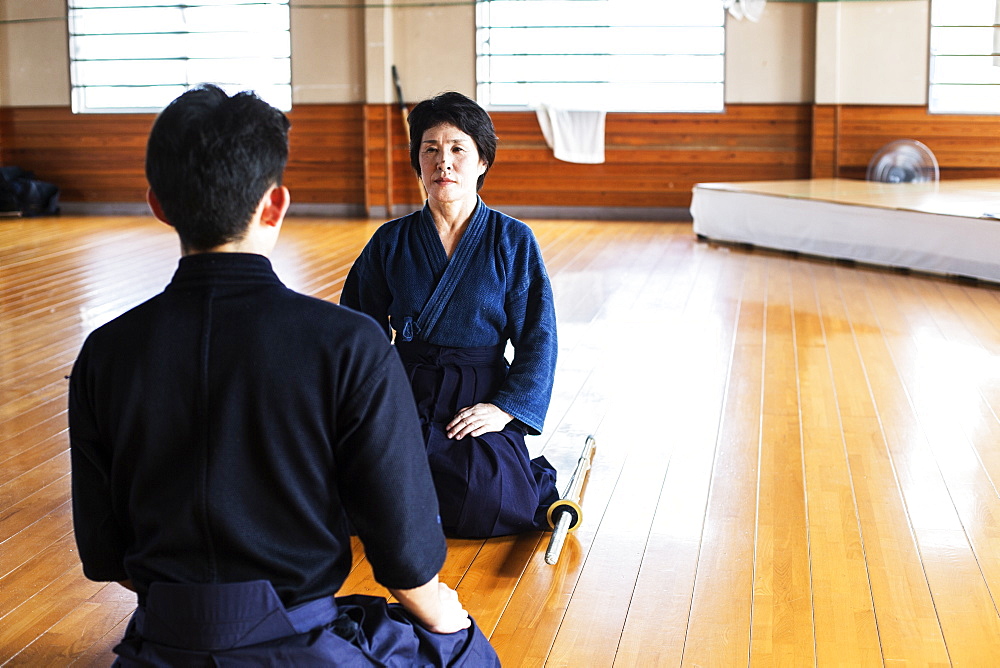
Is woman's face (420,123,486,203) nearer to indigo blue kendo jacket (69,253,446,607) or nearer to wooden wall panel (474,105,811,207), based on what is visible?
indigo blue kendo jacket (69,253,446,607)

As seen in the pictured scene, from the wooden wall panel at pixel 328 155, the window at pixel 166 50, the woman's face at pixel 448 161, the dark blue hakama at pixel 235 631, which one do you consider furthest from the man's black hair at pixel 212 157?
the window at pixel 166 50

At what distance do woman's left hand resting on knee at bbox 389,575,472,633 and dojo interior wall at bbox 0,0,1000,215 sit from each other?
25.2ft

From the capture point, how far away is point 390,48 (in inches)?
342

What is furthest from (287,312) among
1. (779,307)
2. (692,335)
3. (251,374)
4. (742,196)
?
(742,196)

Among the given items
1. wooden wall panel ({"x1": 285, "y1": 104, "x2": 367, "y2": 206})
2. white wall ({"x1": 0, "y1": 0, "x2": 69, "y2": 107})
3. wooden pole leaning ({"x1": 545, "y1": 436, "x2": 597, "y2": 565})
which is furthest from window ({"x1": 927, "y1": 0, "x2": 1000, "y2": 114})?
white wall ({"x1": 0, "y1": 0, "x2": 69, "y2": 107})

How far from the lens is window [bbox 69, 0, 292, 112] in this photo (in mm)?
9023

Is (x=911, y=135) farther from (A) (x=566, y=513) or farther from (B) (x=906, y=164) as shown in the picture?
(A) (x=566, y=513)

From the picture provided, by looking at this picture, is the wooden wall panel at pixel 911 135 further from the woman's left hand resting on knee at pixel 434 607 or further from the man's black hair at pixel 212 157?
the man's black hair at pixel 212 157

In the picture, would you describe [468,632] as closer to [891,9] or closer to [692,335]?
[692,335]

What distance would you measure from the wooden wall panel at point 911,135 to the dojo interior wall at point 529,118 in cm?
1

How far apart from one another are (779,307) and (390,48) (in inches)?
196

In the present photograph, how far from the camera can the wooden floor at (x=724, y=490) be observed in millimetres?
1784

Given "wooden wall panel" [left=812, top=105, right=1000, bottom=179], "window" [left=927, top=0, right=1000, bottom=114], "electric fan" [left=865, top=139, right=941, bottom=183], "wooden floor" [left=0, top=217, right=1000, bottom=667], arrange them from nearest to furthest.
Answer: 1. "wooden floor" [left=0, top=217, right=1000, bottom=667]
2. "electric fan" [left=865, top=139, right=941, bottom=183]
3. "window" [left=927, top=0, right=1000, bottom=114]
4. "wooden wall panel" [left=812, top=105, right=1000, bottom=179]

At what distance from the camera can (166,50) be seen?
9.21 m
